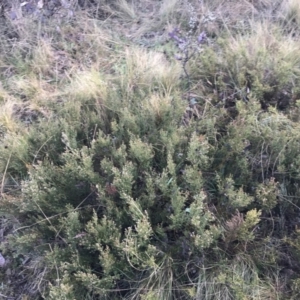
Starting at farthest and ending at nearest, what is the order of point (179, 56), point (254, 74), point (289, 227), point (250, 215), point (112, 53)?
1. point (112, 53)
2. point (179, 56)
3. point (254, 74)
4. point (289, 227)
5. point (250, 215)

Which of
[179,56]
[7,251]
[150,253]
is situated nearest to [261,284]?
[150,253]

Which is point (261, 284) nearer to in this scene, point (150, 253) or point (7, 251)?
point (150, 253)

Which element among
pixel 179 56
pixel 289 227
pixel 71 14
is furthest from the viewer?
pixel 71 14

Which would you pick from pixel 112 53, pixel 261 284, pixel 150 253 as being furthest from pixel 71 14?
pixel 261 284

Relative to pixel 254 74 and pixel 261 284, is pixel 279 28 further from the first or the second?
pixel 261 284

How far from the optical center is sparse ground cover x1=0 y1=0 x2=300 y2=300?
2441 mm

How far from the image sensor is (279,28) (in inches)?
154

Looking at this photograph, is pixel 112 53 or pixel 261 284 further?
pixel 112 53

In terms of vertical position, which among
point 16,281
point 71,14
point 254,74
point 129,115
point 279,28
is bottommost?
point 16,281

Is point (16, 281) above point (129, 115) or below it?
below

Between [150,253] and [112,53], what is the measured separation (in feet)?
7.46

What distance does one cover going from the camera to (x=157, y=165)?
2.89m

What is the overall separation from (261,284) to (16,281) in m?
1.58

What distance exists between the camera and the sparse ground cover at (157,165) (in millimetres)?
2441
